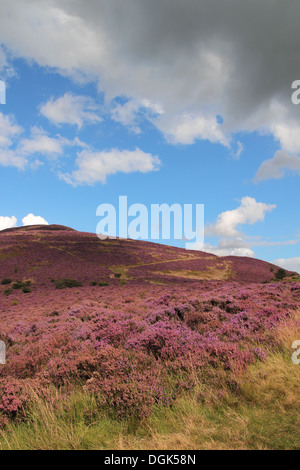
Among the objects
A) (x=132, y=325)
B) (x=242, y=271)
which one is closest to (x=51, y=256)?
(x=242, y=271)

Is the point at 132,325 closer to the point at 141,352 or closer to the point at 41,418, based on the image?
the point at 141,352

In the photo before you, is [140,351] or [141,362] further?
[140,351]

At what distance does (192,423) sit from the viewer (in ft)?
11.4

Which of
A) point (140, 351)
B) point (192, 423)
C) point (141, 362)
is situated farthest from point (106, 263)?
point (192, 423)

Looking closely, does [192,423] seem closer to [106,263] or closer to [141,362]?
[141,362]

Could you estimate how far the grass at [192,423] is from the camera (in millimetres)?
3178

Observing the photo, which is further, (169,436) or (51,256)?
(51,256)

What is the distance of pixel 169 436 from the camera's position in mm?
3281

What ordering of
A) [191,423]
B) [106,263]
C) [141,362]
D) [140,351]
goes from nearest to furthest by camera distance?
[191,423] < [141,362] < [140,351] < [106,263]

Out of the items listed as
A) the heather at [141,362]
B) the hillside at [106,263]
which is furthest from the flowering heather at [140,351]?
the hillside at [106,263]

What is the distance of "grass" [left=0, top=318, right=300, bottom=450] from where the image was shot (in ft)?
10.4

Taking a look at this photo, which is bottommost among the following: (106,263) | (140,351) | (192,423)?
(192,423)
